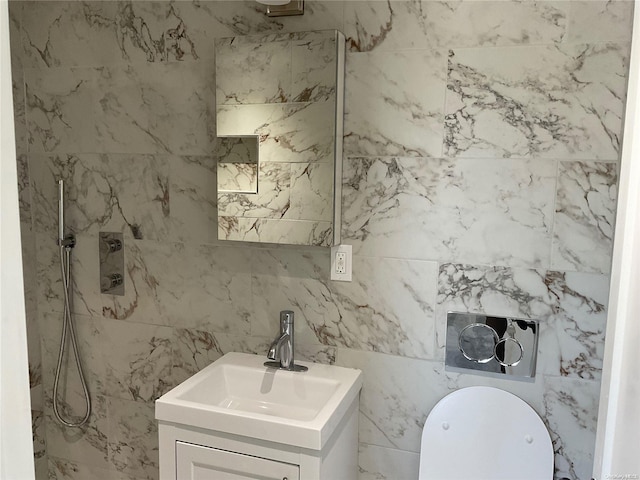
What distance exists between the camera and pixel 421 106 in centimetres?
173

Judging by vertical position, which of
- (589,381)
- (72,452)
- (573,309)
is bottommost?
(72,452)

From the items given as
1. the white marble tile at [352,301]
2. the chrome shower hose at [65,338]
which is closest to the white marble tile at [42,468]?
the chrome shower hose at [65,338]

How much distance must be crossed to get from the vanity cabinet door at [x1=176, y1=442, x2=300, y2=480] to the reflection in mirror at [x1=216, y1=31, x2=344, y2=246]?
699mm

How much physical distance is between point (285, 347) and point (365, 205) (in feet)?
1.86

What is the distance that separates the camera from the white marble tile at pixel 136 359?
2168 mm

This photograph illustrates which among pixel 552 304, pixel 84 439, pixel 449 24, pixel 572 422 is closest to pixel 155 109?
pixel 449 24

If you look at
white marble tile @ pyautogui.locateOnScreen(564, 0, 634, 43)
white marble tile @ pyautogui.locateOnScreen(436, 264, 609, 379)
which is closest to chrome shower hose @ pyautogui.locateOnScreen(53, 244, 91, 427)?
white marble tile @ pyautogui.locateOnScreen(436, 264, 609, 379)

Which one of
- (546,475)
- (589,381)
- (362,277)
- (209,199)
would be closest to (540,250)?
(589,381)

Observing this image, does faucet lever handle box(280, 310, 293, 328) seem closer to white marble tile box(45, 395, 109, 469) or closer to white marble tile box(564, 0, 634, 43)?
white marble tile box(45, 395, 109, 469)

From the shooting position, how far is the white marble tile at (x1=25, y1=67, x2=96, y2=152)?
2.16m

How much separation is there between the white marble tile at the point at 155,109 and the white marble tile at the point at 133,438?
41.9 inches

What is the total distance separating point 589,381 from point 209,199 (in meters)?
1.43

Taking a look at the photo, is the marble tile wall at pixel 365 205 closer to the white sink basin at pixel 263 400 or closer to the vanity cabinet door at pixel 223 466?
the white sink basin at pixel 263 400

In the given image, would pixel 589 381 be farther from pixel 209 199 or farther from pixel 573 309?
pixel 209 199
